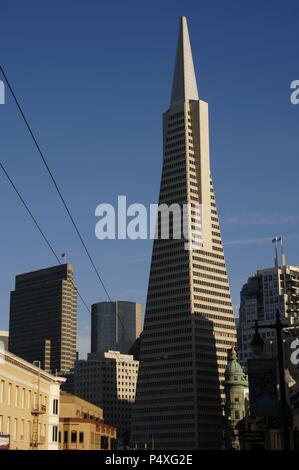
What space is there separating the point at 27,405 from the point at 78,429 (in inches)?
1357

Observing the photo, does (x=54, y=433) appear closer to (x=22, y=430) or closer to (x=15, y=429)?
(x=22, y=430)

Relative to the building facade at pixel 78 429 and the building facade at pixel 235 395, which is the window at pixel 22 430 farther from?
the building facade at pixel 235 395

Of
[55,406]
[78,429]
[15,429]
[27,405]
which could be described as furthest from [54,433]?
[78,429]

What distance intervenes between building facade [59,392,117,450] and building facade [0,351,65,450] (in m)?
16.7

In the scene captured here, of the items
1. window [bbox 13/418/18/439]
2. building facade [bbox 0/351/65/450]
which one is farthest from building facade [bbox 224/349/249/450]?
window [bbox 13/418/18/439]

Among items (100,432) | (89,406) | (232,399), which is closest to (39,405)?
(100,432)

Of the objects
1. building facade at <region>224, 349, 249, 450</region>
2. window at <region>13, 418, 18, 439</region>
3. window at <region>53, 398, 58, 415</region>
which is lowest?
window at <region>13, 418, 18, 439</region>

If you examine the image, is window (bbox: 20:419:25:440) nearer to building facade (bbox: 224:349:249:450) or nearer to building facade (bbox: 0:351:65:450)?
building facade (bbox: 0:351:65:450)

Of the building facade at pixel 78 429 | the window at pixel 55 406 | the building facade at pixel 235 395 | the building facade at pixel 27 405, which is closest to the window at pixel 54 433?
the building facade at pixel 27 405

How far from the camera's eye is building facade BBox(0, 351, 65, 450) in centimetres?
6025

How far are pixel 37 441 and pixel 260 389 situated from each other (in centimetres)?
4260

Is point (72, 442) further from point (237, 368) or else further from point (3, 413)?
point (237, 368)

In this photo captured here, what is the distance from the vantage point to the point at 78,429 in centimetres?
10006

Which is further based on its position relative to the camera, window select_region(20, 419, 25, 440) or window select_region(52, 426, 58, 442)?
window select_region(52, 426, 58, 442)
